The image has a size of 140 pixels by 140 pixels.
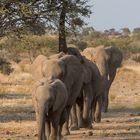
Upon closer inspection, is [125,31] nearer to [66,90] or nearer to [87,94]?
[87,94]

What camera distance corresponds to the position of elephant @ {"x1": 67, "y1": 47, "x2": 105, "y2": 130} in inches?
571

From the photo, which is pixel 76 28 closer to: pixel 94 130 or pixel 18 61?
pixel 94 130

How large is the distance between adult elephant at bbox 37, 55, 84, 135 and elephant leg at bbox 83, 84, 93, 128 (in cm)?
79

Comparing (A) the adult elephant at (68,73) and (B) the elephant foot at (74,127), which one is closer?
(A) the adult elephant at (68,73)

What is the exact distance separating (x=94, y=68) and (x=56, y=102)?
4.20 m

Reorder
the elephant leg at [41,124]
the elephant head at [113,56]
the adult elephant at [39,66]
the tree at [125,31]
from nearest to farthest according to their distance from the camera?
the elephant leg at [41,124] < the adult elephant at [39,66] < the elephant head at [113,56] < the tree at [125,31]

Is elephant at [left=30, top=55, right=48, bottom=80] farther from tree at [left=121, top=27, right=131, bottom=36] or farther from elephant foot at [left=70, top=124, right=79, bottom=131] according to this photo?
tree at [left=121, top=27, right=131, bottom=36]

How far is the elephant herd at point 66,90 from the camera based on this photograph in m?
10.8

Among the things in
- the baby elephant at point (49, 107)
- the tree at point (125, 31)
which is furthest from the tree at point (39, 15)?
the tree at point (125, 31)

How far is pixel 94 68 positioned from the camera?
15.1 m

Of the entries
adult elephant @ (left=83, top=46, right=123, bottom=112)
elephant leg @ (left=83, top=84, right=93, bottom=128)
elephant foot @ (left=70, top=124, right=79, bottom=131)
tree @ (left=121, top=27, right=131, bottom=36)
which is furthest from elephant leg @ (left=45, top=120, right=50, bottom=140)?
tree @ (left=121, top=27, right=131, bottom=36)

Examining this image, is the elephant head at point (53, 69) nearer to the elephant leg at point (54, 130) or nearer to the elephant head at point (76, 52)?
the elephant leg at point (54, 130)

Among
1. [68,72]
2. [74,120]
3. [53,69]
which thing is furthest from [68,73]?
[74,120]

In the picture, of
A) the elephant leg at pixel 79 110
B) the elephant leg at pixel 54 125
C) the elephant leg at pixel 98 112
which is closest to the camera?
the elephant leg at pixel 54 125
